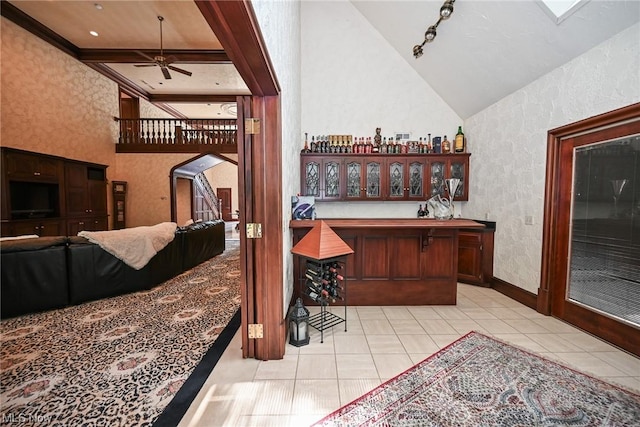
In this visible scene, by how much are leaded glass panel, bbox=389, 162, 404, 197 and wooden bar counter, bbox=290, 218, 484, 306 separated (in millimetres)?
1235

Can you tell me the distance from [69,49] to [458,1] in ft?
28.3

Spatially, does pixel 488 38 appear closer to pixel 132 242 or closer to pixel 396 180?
pixel 396 180

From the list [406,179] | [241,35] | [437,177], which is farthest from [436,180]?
[241,35]

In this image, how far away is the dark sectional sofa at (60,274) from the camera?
2.96 metres

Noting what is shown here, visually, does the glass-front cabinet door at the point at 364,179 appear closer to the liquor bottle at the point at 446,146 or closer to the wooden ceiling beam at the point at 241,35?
the liquor bottle at the point at 446,146

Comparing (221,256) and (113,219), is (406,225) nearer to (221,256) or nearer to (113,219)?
(221,256)

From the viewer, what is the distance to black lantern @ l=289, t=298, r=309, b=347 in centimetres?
251

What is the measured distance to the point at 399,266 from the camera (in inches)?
137

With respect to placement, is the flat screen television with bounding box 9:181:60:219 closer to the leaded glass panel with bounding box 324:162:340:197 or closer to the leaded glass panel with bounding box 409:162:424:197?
the leaded glass panel with bounding box 324:162:340:197

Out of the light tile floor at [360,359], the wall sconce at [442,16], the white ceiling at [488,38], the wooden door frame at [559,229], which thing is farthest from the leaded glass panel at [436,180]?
the light tile floor at [360,359]

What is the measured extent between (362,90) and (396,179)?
1.76 m

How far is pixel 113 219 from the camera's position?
8141mm

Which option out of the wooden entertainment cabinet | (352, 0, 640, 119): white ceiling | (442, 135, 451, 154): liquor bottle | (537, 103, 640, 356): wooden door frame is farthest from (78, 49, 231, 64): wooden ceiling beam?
(537, 103, 640, 356): wooden door frame

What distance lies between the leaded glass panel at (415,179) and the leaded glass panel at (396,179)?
0.16 metres
